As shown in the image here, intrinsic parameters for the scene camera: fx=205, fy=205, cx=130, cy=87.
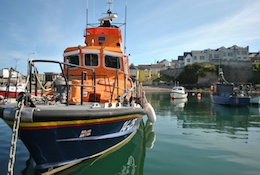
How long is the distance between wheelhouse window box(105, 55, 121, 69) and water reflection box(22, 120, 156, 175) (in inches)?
95.3

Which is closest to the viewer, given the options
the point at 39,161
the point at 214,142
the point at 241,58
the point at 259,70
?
the point at 39,161

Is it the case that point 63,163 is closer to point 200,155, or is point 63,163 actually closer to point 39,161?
point 39,161

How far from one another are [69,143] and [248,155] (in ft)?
15.1

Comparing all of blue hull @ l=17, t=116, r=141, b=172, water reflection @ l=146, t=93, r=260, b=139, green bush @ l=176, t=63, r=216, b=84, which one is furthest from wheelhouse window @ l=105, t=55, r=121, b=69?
green bush @ l=176, t=63, r=216, b=84

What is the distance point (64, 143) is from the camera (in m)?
3.67

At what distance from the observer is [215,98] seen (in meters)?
20.5

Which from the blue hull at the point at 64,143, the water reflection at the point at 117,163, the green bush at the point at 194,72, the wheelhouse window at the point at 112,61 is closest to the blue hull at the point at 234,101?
the water reflection at the point at 117,163

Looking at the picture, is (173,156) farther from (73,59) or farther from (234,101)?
(234,101)

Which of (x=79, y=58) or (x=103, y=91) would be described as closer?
(x=103, y=91)

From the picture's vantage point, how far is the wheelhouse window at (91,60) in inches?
245

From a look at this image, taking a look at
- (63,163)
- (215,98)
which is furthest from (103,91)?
(215,98)

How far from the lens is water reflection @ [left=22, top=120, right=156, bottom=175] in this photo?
418 cm

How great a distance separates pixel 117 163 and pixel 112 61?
3.08 meters

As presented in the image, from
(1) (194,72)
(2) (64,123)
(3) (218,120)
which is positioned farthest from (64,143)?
(1) (194,72)
